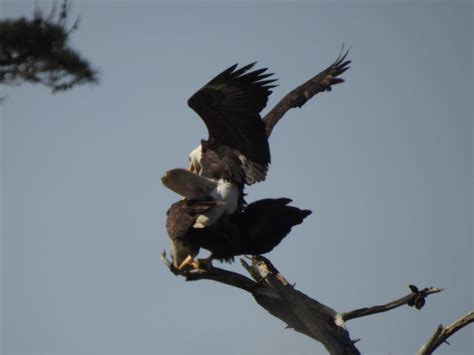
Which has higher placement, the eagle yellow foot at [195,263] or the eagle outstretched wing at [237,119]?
the eagle outstretched wing at [237,119]

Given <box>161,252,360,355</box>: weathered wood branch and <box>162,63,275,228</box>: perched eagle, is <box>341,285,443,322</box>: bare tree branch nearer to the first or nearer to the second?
<box>161,252,360,355</box>: weathered wood branch

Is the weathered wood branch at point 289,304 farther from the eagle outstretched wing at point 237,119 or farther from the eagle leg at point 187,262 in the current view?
the eagle outstretched wing at point 237,119

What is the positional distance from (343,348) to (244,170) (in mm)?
1469

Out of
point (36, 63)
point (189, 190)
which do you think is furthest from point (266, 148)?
point (36, 63)

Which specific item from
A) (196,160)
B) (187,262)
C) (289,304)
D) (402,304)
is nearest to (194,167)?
(196,160)

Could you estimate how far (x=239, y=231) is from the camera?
23.5 ft

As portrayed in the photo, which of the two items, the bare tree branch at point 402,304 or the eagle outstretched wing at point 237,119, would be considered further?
the eagle outstretched wing at point 237,119

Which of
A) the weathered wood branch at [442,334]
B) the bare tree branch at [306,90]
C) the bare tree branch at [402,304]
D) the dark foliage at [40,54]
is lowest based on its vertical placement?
the weathered wood branch at [442,334]

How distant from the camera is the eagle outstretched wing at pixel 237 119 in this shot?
23.9 ft

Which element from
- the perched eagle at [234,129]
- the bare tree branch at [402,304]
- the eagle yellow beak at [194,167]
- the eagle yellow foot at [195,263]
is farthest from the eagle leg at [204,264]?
the bare tree branch at [402,304]

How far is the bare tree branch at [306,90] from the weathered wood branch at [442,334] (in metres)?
2.11

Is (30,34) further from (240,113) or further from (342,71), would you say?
(342,71)

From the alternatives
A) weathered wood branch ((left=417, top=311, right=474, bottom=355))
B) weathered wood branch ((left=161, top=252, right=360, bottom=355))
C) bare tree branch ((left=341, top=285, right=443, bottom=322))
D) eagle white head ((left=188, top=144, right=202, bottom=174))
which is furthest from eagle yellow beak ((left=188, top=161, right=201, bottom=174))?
weathered wood branch ((left=417, top=311, right=474, bottom=355))

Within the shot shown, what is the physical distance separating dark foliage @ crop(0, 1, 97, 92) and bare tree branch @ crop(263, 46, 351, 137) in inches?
105
